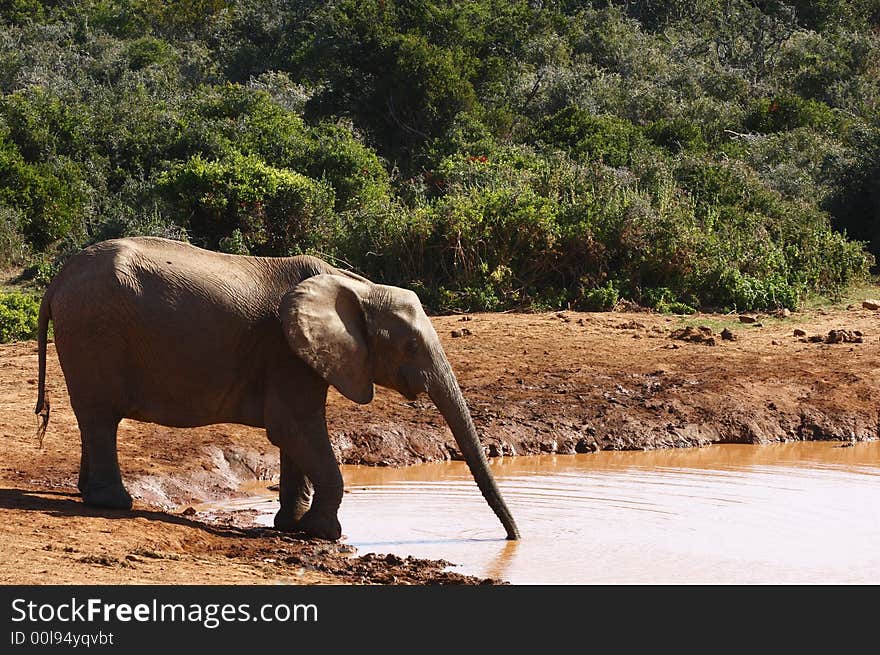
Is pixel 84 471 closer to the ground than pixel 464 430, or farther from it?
closer to the ground

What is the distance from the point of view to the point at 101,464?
8.02 meters

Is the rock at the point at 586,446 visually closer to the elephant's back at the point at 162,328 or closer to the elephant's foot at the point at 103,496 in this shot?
the elephant's back at the point at 162,328

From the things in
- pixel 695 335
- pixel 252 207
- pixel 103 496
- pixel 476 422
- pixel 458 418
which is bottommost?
pixel 103 496

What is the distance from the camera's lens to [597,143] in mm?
22594

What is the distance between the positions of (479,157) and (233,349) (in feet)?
44.4

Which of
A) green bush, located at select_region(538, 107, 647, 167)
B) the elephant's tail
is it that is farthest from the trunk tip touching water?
green bush, located at select_region(538, 107, 647, 167)

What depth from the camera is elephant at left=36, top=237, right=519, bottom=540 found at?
25.5 feet

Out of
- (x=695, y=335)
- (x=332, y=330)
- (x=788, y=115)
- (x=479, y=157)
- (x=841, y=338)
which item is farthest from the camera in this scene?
(x=788, y=115)

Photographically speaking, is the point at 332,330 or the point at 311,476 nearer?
the point at 332,330

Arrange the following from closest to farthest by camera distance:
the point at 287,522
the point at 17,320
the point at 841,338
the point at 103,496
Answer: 1. the point at 103,496
2. the point at 287,522
3. the point at 841,338
4. the point at 17,320

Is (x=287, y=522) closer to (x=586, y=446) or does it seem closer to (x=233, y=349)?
(x=233, y=349)

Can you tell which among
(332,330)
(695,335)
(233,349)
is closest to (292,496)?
(233,349)

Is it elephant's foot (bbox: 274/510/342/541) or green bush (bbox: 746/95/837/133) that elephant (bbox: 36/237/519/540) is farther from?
green bush (bbox: 746/95/837/133)
